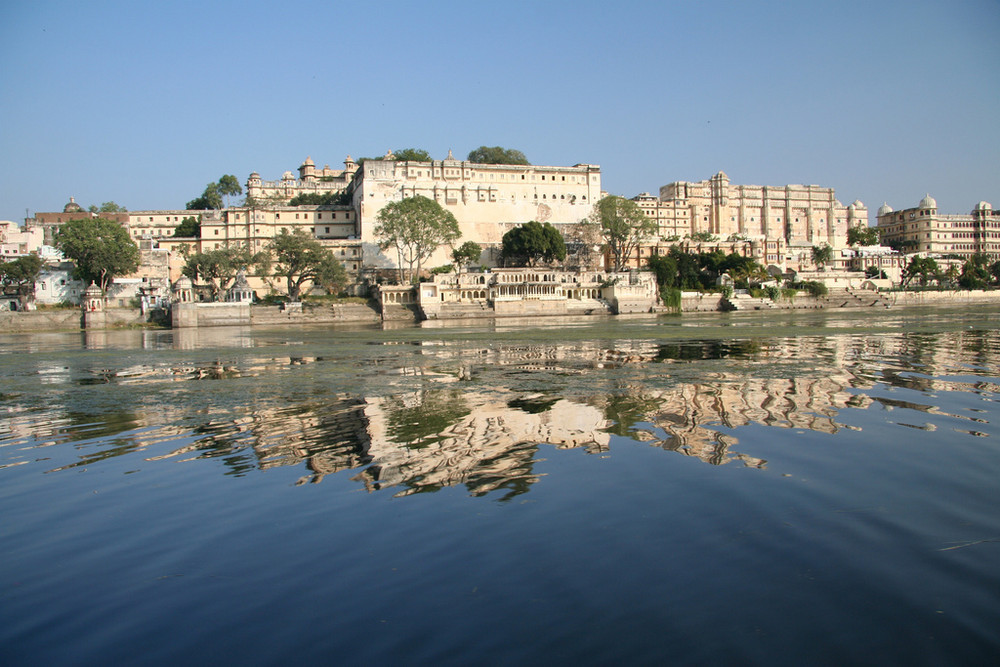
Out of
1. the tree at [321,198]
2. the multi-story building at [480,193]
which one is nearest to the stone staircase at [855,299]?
the multi-story building at [480,193]

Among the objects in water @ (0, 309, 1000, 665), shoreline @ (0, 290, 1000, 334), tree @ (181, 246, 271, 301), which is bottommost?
water @ (0, 309, 1000, 665)

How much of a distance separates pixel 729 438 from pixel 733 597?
13.3 ft

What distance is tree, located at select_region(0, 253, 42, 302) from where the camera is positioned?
5253 cm

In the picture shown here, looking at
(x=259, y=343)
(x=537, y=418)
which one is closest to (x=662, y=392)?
(x=537, y=418)

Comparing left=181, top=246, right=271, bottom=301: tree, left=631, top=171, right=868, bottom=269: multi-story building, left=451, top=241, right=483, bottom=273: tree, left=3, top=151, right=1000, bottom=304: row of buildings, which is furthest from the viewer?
left=631, top=171, right=868, bottom=269: multi-story building

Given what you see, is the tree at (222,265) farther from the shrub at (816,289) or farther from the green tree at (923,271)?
the green tree at (923,271)

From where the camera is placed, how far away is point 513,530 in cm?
494

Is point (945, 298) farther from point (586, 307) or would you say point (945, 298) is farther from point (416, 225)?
point (416, 225)

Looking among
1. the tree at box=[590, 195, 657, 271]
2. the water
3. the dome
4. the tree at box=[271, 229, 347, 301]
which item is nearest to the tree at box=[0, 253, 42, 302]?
the dome

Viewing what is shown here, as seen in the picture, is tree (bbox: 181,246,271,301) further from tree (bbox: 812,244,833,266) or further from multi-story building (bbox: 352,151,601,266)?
tree (bbox: 812,244,833,266)

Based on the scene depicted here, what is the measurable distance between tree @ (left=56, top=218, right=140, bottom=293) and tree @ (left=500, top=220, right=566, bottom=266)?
1180 inches

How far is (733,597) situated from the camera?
153 inches

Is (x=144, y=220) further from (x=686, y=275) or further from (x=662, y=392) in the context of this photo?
(x=662, y=392)

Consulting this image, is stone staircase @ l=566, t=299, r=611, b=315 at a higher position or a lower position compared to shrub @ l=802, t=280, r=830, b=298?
lower
